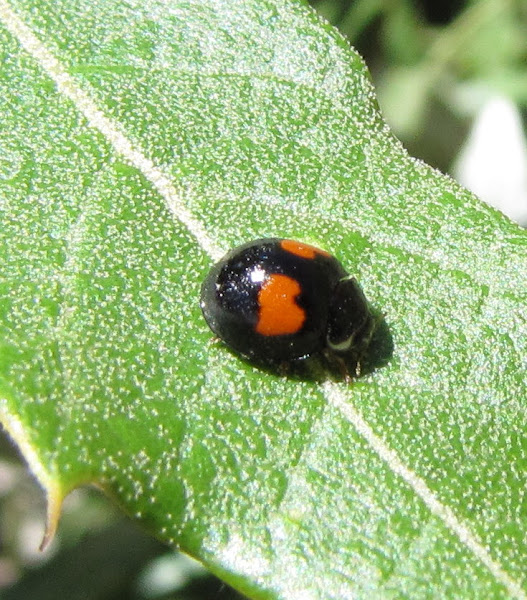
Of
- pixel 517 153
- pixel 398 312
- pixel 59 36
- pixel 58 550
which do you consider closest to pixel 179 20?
pixel 59 36

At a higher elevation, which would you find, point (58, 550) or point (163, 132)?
point (163, 132)

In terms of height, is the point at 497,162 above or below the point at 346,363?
below

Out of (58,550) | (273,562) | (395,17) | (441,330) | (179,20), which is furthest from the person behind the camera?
(395,17)

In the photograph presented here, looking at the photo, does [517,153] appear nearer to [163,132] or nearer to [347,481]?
[163,132]

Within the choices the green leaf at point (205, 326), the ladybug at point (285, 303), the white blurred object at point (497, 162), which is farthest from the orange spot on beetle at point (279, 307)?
the white blurred object at point (497, 162)

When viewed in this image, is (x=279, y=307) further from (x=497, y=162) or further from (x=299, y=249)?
(x=497, y=162)

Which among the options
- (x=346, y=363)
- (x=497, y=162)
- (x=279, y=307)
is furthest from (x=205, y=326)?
(x=497, y=162)
